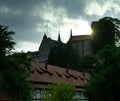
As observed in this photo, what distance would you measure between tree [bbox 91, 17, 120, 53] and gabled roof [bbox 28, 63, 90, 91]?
2051 cm

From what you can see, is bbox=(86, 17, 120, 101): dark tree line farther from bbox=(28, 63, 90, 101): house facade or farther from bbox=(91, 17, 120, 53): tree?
bbox=(91, 17, 120, 53): tree

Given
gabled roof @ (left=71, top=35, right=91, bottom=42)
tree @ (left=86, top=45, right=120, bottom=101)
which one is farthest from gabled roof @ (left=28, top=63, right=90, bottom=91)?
gabled roof @ (left=71, top=35, right=91, bottom=42)

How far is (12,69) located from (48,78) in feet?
73.3

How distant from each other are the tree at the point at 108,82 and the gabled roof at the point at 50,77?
33.0 ft

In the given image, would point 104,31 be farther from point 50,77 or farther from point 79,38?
point 79,38

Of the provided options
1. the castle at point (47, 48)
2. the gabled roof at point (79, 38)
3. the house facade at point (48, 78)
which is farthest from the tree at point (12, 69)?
the gabled roof at point (79, 38)

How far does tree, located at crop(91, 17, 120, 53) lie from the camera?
9374 cm

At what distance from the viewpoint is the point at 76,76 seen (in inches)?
2815

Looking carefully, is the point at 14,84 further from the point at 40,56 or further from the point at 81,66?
the point at 40,56

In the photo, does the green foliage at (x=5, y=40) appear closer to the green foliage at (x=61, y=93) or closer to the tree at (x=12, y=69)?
the tree at (x=12, y=69)

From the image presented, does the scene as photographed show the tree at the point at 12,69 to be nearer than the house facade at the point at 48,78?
Yes

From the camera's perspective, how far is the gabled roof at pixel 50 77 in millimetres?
54894

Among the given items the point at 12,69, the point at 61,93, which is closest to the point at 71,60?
the point at 61,93

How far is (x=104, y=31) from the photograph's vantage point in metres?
97.5
